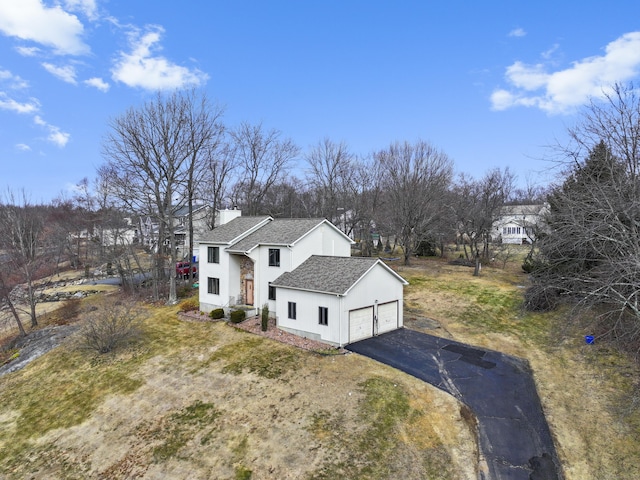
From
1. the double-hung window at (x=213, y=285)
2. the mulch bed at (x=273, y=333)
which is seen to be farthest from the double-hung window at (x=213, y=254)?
the mulch bed at (x=273, y=333)

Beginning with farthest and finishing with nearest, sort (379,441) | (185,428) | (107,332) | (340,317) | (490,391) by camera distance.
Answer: (107,332)
(340,317)
(490,391)
(185,428)
(379,441)

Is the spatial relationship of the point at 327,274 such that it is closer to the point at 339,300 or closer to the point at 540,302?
the point at 339,300

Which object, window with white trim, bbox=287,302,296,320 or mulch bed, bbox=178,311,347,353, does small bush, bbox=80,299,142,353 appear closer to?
mulch bed, bbox=178,311,347,353

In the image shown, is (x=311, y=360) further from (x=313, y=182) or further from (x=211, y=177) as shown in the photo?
(x=313, y=182)

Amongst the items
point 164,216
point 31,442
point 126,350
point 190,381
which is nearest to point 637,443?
point 190,381

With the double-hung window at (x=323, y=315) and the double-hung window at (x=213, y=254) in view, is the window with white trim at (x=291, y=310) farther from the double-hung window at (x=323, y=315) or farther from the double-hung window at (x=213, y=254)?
the double-hung window at (x=213, y=254)

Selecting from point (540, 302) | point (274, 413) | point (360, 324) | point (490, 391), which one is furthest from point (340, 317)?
point (540, 302)
